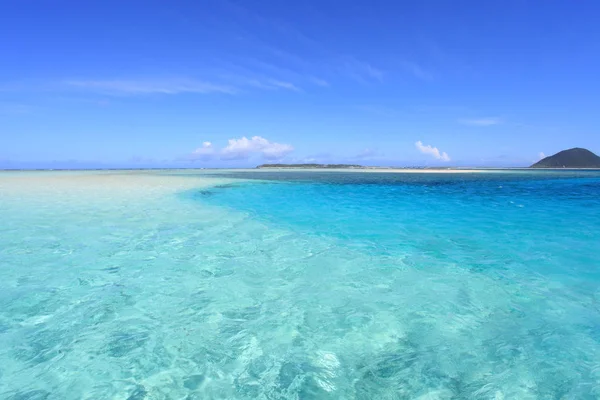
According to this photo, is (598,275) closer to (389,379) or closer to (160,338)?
(389,379)

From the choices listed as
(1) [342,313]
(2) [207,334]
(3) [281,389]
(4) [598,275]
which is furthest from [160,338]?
(4) [598,275]

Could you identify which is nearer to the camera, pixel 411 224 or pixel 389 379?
pixel 389 379

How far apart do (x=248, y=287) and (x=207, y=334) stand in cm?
191

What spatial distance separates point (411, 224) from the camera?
14023 mm

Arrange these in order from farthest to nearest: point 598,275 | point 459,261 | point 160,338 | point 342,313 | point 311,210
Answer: point 311,210
point 459,261
point 598,275
point 342,313
point 160,338

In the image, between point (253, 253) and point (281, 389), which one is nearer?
point (281, 389)

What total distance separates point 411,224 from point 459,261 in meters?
5.46

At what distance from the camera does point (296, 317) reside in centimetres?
542

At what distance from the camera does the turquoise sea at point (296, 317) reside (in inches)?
149

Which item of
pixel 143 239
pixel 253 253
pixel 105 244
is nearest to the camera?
pixel 253 253

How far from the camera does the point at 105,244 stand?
32.7 feet

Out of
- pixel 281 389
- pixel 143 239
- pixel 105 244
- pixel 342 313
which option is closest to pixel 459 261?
pixel 342 313

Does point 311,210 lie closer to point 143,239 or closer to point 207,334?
point 143,239

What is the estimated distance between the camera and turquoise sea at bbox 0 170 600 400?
379cm
